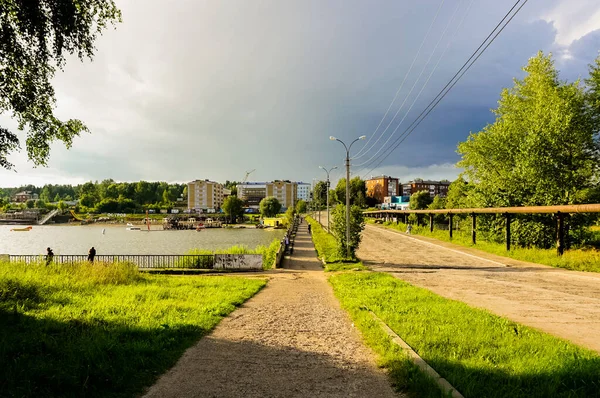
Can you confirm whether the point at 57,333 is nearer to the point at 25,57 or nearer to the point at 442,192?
the point at 25,57

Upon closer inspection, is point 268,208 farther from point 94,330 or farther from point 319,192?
point 94,330

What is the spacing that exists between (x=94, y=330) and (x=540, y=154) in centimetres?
3035

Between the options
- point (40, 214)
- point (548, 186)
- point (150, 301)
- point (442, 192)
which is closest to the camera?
point (150, 301)

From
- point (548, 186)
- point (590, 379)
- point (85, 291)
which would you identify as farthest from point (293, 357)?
point (548, 186)

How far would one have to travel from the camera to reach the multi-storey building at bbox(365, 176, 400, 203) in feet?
528

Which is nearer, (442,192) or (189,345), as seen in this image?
(189,345)

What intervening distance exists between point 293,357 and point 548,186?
2708 cm

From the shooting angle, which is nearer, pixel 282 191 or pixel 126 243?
pixel 126 243

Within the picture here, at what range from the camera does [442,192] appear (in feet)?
575

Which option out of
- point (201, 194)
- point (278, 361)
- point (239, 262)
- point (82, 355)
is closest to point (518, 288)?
point (278, 361)

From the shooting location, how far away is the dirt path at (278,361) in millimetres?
4879

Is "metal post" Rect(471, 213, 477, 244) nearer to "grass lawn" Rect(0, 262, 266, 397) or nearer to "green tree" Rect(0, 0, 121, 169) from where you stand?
"grass lawn" Rect(0, 262, 266, 397)

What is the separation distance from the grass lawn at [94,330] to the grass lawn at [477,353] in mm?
4034

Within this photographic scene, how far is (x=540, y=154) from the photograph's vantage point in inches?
1005
